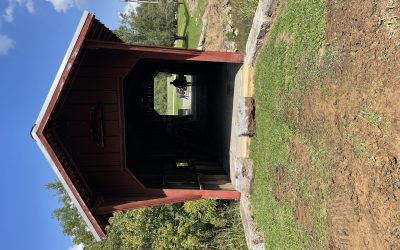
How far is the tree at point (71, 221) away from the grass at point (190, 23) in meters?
15.8

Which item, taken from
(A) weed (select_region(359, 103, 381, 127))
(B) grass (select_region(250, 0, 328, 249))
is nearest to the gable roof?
(B) grass (select_region(250, 0, 328, 249))

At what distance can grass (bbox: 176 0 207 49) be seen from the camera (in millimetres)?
26906

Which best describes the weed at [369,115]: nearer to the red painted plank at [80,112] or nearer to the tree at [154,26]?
the red painted plank at [80,112]

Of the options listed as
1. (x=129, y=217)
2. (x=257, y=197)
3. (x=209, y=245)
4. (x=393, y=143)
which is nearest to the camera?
(x=393, y=143)

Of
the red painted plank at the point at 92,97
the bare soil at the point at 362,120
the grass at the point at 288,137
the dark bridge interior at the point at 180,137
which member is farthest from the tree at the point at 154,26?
the bare soil at the point at 362,120

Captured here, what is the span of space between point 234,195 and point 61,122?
249 inches

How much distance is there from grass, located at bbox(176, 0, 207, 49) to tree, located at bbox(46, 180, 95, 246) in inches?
623

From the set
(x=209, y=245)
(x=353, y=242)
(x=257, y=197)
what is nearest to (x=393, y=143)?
(x=353, y=242)

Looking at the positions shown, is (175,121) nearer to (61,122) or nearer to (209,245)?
(209,245)

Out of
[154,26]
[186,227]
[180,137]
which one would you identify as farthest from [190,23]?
[186,227]

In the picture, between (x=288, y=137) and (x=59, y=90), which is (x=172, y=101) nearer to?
(x=59, y=90)

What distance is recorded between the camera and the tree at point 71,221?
29.5m

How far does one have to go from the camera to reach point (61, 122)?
1228 cm

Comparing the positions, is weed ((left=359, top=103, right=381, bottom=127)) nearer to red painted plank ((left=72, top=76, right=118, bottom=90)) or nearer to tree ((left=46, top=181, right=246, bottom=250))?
red painted plank ((left=72, top=76, right=118, bottom=90))
